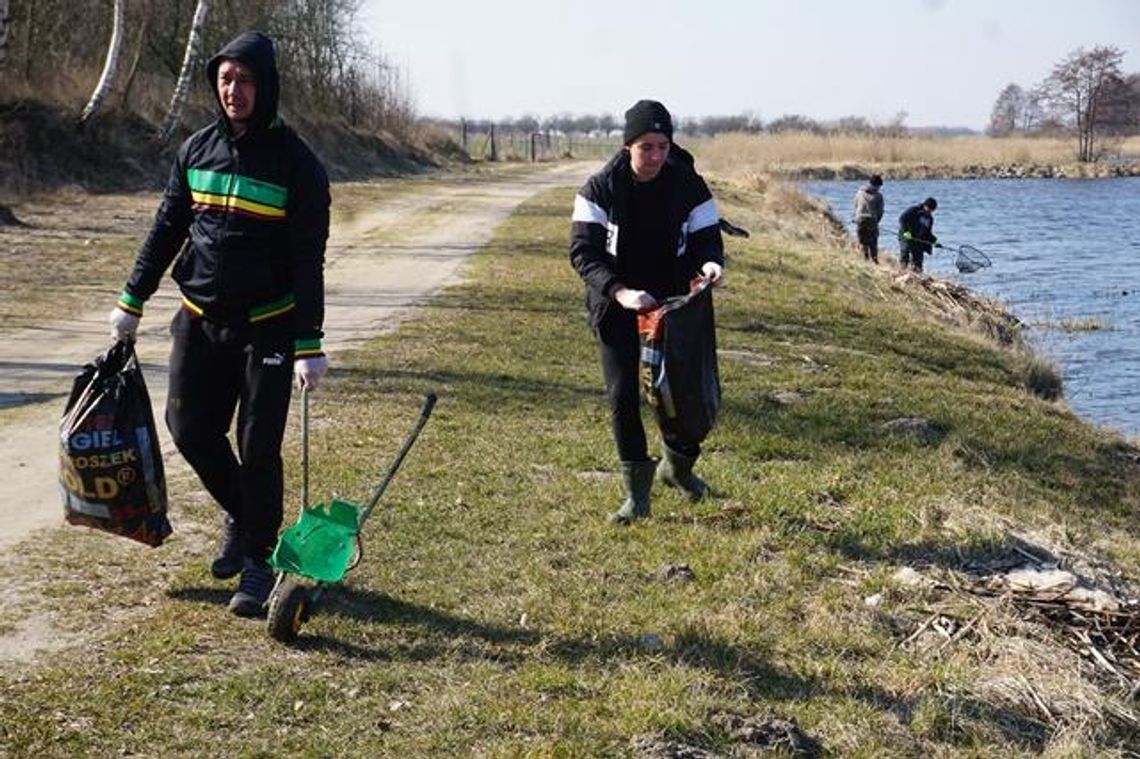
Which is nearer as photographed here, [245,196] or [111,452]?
[245,196]

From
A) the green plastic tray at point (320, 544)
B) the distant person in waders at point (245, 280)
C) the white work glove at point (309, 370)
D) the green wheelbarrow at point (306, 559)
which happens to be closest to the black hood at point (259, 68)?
the distant person in waders at point (245, 280)

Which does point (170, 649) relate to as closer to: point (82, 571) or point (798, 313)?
point (82, 571)

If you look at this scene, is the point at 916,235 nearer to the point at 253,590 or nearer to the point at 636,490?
the point at 636,490

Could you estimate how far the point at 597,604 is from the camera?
207 inches

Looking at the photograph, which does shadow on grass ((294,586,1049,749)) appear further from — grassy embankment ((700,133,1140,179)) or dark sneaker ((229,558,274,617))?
grassy embankment ((700,133,1140,179))

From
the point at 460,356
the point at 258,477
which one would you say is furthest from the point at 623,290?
the point at 460,356

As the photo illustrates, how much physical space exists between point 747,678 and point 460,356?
653cm

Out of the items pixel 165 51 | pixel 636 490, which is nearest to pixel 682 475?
pixel 636 490

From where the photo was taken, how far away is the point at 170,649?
14.8 ft

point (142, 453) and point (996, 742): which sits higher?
point (142, 453)

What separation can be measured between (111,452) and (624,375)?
237cm

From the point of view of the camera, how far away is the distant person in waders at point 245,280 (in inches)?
182

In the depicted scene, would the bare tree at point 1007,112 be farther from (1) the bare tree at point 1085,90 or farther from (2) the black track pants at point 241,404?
(2) the black track pants at point 241,404

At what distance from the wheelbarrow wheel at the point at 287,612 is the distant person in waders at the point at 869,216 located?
805 inches
